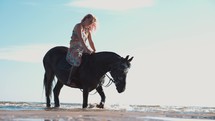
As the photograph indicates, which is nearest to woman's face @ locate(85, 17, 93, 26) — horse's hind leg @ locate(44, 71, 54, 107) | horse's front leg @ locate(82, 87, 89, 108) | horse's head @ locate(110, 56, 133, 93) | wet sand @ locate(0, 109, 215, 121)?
horse's head @ locate(110, 56, 133, 93)

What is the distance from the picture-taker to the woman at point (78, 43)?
11.1 m

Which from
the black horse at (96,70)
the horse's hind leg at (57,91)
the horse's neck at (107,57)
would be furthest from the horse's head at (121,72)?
the horse's hind leg at (57,91)

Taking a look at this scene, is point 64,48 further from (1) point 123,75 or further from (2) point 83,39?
(1) point 123,75

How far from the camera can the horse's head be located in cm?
1066

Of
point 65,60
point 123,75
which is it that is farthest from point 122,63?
point 65,60

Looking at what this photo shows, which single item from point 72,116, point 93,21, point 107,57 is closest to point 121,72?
point 107,57

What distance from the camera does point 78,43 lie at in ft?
37.2

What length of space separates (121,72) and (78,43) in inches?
60.8

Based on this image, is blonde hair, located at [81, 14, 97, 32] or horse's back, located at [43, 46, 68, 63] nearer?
blonde hair, located at [81, 14, 97, 32]

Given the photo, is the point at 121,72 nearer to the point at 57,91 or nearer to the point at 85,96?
the point at 85,96

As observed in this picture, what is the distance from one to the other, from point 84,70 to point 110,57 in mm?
780

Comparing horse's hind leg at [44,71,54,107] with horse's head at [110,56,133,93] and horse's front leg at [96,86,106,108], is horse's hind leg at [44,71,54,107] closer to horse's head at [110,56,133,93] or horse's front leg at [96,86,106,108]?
horse's front leg at [96,86,106,108]

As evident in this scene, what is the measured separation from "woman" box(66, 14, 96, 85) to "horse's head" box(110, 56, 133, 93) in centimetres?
102

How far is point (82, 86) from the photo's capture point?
11352 millimetres
